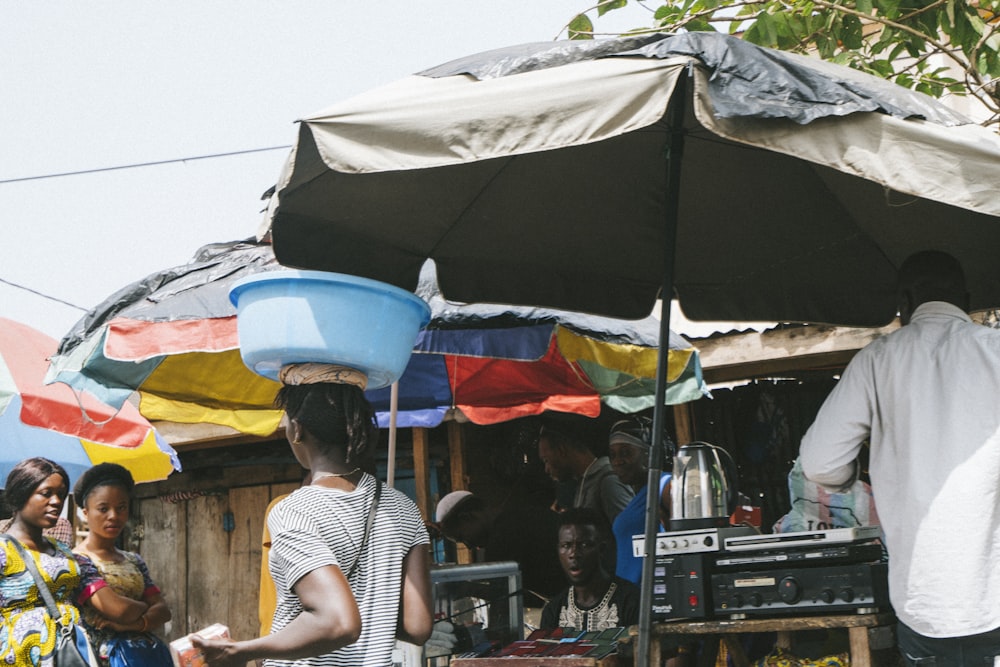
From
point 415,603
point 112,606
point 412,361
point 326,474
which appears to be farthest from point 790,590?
point 112,606

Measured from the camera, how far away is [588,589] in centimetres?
471

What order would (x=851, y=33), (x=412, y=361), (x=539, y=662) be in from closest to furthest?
(x=539, y=662) < (x=851, y=33) < (x=412, y=361)

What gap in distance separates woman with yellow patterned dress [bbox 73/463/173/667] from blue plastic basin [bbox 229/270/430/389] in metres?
2.38

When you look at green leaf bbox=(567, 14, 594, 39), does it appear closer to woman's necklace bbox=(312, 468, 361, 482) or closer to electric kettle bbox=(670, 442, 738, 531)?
electric kettle bbox=(670, 442, 738, 531)

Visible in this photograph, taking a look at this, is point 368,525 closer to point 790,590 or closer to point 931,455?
point 790,590

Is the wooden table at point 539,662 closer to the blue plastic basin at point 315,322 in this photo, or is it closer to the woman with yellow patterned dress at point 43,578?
the blue plastic basin at point 315,322

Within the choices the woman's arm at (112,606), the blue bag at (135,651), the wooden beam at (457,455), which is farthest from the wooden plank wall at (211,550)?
the woman's arm at (112,606)

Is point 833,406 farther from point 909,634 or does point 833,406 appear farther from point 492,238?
point 492,238

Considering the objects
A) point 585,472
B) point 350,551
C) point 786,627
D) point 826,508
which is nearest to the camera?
point 350,551

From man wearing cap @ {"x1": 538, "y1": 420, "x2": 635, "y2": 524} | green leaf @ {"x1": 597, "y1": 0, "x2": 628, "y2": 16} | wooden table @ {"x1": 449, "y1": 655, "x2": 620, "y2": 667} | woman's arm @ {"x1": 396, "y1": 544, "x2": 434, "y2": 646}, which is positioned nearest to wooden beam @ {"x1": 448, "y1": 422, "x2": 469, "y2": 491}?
man wearing cap @ {"x1": 538, "y1": 420, "x2": 635, "y2": 524}

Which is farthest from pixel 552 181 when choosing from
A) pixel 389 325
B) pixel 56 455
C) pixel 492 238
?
pixel 56 455

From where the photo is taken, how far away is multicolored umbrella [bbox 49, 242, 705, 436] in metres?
3.89

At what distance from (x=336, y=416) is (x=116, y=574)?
293cm

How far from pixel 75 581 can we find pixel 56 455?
181 cm
